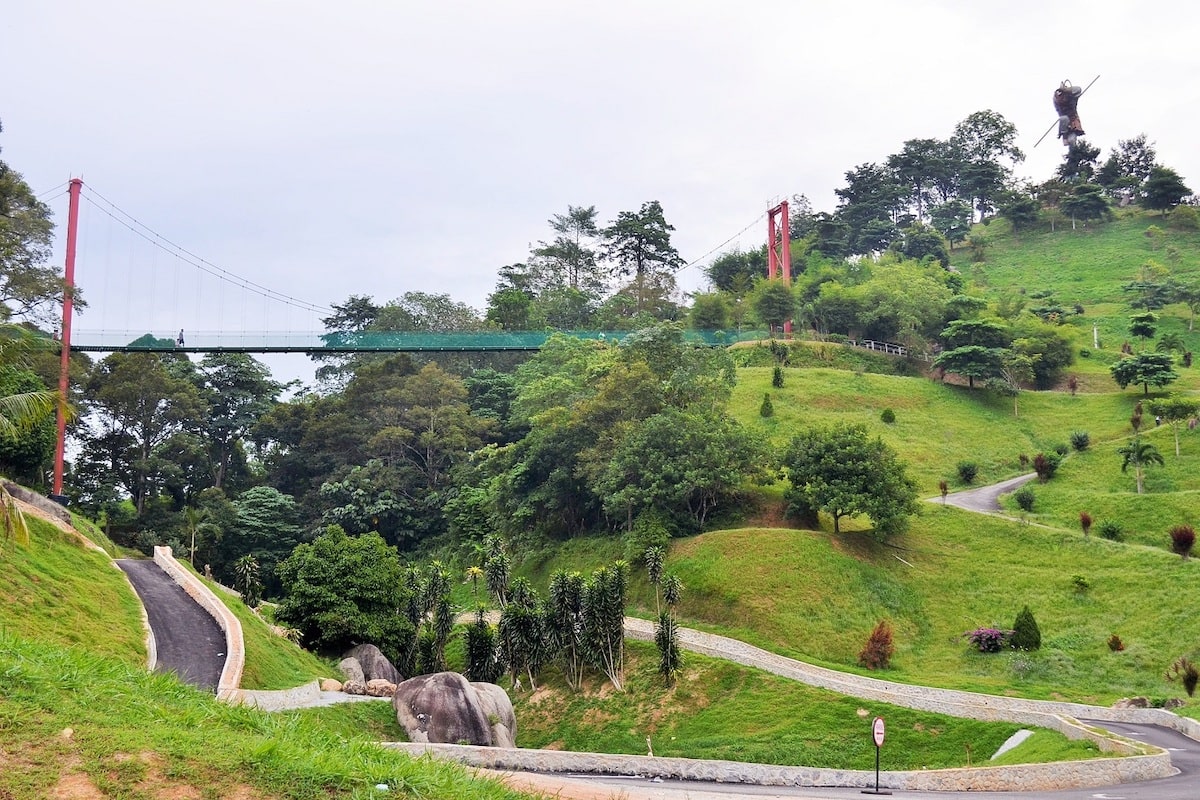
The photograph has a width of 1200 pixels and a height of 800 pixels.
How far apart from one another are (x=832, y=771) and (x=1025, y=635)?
14764 millimetres

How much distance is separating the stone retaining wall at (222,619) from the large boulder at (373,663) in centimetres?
636

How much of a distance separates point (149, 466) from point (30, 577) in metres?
36.6

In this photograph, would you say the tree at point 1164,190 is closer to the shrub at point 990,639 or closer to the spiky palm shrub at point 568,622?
the shrub at point 990,639

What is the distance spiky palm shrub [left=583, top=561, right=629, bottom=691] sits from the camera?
41.2 meters

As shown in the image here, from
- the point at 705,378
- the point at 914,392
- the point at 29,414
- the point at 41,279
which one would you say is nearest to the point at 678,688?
the point at 705,378

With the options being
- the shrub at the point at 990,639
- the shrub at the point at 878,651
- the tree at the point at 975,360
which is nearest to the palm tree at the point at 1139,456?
the tree at the point at 975,360

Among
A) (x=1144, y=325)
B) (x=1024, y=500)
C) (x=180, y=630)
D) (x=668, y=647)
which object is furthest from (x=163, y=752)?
(x=1144, y=325)

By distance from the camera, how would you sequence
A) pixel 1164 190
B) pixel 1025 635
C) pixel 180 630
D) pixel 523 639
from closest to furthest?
1. pixel 180 630
2. pixel 1025 635
3. pixel 523 639
4. pixel 1164 190

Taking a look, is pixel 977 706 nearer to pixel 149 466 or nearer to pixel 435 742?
pixel 435 742

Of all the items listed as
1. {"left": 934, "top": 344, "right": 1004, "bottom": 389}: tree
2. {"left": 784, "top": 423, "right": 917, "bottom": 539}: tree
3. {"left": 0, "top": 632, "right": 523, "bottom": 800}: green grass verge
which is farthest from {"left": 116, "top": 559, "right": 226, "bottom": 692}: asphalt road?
{"left": 934, "top": 344, "right": 1004, "bottom": 389}: tree

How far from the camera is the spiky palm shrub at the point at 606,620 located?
135 feet

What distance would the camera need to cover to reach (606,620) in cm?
4162

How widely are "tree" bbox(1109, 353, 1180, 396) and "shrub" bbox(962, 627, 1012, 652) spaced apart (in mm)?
32571

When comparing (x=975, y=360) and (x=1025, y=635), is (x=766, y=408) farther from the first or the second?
(x=1025, y=635)
